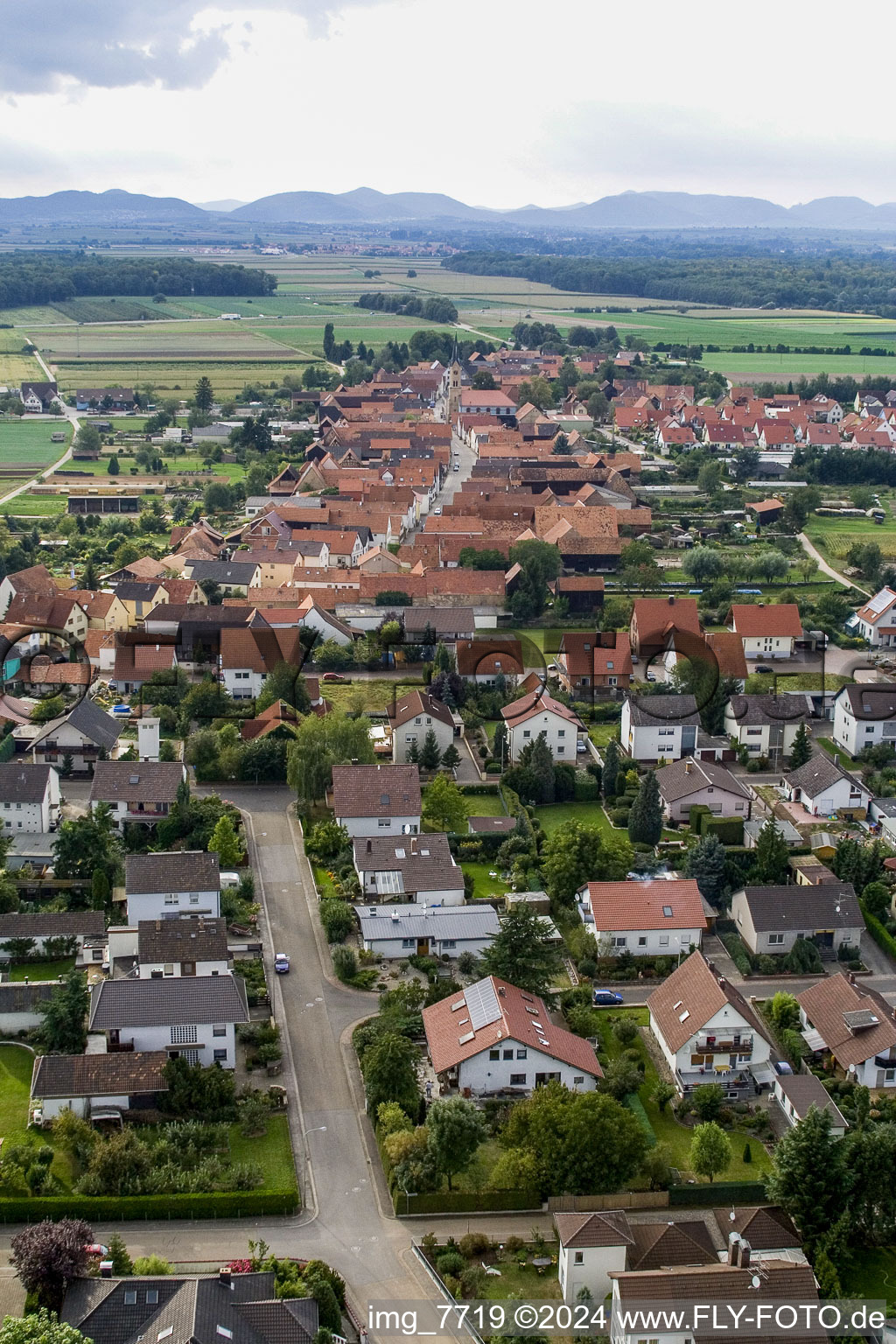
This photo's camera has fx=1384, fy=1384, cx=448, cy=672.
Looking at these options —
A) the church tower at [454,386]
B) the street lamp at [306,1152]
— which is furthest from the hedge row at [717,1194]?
the church tower at [454,386]

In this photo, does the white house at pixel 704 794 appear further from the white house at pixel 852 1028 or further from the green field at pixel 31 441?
the green field at pixel 31 441

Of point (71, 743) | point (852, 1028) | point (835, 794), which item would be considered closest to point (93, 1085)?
point (852, 1028)

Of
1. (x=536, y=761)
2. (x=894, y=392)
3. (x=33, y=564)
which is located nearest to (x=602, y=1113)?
(x=536, y=761)

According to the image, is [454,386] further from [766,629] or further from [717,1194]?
[717,1194]

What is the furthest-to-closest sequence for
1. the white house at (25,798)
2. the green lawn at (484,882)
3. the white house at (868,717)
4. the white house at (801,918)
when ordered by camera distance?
the white house at (868,717)
the white house at (25,798)
the green lawn at (484,882)
the white house at (801,918)

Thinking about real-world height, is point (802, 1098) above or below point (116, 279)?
below

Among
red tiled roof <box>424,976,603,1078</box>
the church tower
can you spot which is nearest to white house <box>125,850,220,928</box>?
red tiled roof <box>424,976,603,1078</box>

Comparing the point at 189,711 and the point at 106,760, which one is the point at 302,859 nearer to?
the point at 106,760
